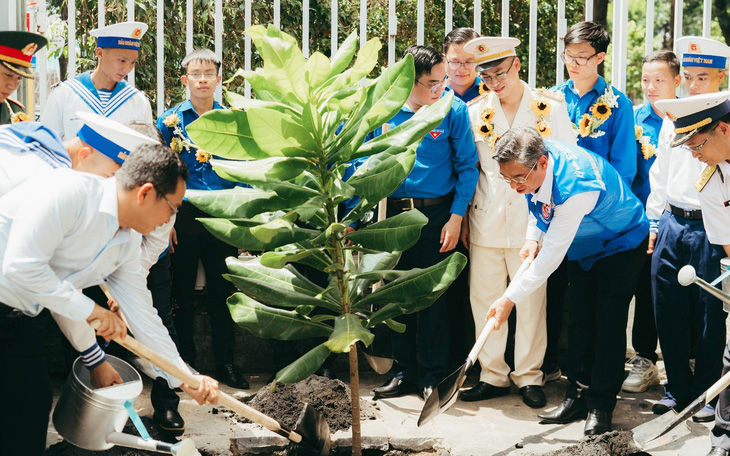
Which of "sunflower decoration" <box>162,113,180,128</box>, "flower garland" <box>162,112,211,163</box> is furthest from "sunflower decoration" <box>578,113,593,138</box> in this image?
"sunflower decoration" <box>162,113,180,128</box>

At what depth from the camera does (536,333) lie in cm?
482

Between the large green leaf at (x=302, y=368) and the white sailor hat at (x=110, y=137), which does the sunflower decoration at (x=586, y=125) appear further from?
the white sailor hat at (x=110, y=137)

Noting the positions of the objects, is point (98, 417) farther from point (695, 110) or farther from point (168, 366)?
point (695, 110)

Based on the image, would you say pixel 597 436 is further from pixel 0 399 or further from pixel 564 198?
pixel 0 399

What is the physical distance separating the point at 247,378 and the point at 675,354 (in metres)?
2.62

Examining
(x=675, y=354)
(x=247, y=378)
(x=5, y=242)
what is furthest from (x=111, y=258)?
(x=675, y=354)

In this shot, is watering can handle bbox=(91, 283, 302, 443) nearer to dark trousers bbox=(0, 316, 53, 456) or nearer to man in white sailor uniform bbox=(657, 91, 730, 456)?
dark trousers bbox=(0, 316, 53, 456)

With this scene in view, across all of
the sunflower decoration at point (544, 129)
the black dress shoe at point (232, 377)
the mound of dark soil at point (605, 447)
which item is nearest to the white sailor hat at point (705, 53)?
the sunflower decoration at point (544, 129)

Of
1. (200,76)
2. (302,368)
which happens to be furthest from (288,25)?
(302,368)

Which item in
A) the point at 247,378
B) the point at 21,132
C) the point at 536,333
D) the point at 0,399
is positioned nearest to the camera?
the point at 0,399

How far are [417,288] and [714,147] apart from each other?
60.8 inches

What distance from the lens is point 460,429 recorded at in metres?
4.43

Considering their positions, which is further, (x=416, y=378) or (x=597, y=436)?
(x=416, y=378)

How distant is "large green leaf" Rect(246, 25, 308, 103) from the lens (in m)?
3.03
